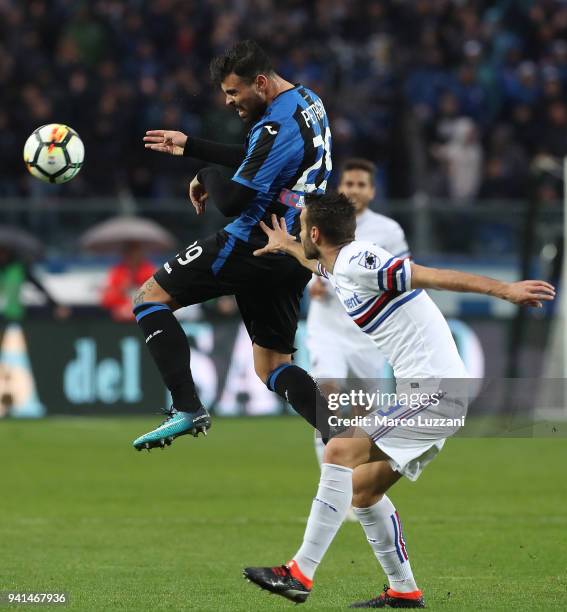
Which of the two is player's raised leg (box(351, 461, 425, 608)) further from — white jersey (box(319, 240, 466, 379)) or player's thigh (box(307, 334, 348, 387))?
player's thigh (box(307, 334, 348, 387))

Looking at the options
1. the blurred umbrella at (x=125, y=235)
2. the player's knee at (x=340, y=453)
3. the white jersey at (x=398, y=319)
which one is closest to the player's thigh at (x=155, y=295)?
the white jersey at (x=398, y=319)

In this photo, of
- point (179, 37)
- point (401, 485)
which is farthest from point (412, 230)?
point (401, 485)

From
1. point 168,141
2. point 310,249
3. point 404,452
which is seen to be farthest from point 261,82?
point 404,452

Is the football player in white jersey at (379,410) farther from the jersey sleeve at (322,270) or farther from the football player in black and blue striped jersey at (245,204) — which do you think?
the football player in black and blue striped jersey at (245,204)

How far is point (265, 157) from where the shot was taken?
7035 millimetres

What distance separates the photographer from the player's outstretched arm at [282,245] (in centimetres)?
676

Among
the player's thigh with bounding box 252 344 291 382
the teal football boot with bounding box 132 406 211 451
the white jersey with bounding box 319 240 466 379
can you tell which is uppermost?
the white jersey with bounding box 319 240 466 379

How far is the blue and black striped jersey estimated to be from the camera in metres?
7.05

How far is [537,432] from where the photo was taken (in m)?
6.51

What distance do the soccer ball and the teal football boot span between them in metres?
1.46

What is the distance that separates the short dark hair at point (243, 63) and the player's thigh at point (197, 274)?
0.83m

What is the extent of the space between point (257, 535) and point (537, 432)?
303 centimetres

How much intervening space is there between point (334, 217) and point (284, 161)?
0.79m

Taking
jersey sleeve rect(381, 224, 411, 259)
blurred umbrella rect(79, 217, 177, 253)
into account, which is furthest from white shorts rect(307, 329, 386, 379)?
blurred umbrella rect(79, 217, 177, 253)
